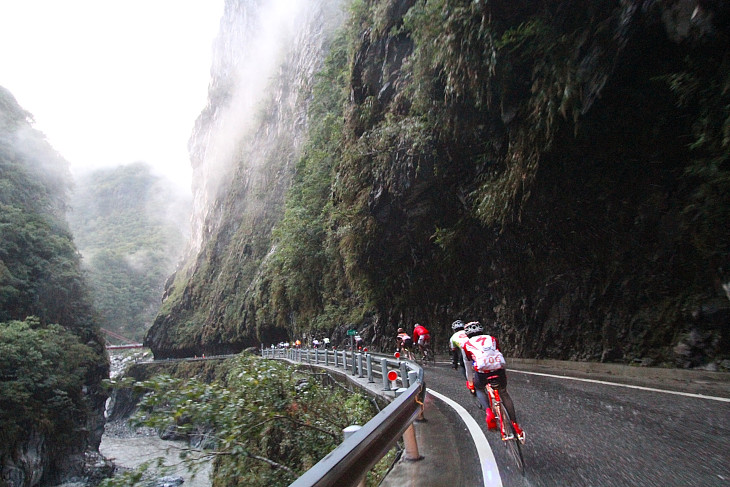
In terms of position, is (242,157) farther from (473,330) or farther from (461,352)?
(473,330)

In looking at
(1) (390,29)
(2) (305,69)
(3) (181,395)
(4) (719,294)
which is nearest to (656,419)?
(4) (719,294)

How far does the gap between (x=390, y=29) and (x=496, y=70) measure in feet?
28.8

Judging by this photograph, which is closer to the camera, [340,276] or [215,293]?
[340,276]

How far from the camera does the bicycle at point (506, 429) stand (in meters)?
4.03

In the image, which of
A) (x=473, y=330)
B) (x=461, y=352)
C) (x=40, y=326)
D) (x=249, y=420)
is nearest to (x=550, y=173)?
(x=461, y=352)

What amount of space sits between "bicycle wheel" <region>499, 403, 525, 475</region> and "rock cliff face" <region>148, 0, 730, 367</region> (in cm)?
528

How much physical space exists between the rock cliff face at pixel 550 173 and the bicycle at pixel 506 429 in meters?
5.15

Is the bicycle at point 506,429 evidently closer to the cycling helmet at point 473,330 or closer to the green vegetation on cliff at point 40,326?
the cycling helmet at point 473,330

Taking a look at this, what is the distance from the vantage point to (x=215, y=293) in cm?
5594

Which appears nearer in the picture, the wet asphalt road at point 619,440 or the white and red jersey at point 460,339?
the wet asphalt road at point 619,440

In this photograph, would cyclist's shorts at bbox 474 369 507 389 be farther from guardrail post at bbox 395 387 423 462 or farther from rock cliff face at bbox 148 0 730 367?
rock cliff face at bbox 148 0 730 367

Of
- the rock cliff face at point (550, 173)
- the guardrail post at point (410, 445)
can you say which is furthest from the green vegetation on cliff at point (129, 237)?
the guardrail post at point (410, 445)

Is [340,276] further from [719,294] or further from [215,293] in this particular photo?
[215,293]

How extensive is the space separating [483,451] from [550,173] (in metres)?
7.98
